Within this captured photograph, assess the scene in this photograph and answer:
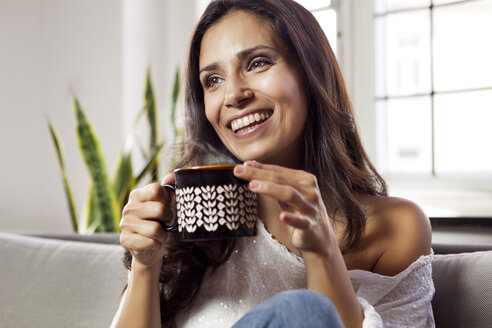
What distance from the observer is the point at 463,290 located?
1111 millimetres

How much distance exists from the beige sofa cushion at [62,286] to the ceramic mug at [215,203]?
2.41 feet

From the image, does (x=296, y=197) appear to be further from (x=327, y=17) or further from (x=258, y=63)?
(x=327, y=17)

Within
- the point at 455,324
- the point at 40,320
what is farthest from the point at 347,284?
the point at 40,320

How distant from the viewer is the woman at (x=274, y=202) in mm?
1029

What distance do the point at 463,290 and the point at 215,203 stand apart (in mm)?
635

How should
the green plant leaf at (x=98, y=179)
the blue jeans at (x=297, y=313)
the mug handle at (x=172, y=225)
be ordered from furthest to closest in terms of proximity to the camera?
the green plant leaf at (x=98, y=179), the mug handle at (x=172, y=225), the blue jeans at (x=297, y=313)

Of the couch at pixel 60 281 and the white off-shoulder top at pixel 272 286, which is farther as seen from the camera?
the couch at pixel 60 281

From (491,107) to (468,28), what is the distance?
348 millimetres

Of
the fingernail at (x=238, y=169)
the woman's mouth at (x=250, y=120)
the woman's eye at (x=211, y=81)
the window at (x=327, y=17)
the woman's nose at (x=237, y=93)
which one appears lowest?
the fingernail at (x=238, y=169)

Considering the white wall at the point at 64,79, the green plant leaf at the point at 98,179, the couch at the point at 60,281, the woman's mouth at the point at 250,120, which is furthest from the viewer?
the white wall at the point at 64,79

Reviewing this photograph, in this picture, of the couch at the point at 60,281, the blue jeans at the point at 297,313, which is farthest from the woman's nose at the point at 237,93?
the couch at the point at 60,281

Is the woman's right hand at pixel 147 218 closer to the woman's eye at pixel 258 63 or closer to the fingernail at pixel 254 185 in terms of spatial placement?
the fingernail at pixel 254 185

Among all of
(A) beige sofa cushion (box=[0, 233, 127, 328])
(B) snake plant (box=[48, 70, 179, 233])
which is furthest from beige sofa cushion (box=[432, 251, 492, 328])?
(B) snake plant (box=[48, 70, 179, 233])

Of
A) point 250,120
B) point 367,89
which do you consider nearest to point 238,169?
point 250,120
